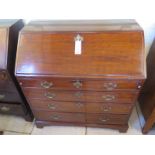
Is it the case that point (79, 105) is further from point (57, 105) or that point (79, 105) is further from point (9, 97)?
point (9, 97)

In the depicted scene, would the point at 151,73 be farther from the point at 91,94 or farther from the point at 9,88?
the point at 9,88

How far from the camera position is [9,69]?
1212 millimetres

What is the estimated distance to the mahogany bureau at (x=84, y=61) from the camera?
1.08 m

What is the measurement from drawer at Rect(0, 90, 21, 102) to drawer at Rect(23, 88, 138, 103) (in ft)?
0.66

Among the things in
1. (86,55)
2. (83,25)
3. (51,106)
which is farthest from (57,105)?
(83,25)

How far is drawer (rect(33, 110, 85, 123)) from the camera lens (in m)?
1.45

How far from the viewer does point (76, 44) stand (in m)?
1.11

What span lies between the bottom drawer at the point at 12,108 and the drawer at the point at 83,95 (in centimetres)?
33

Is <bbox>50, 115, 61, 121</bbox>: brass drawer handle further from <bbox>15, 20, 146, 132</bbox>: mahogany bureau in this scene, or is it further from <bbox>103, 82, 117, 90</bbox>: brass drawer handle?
<bbox>103, 82, 117, 90</bbox>: brass drawer handle
